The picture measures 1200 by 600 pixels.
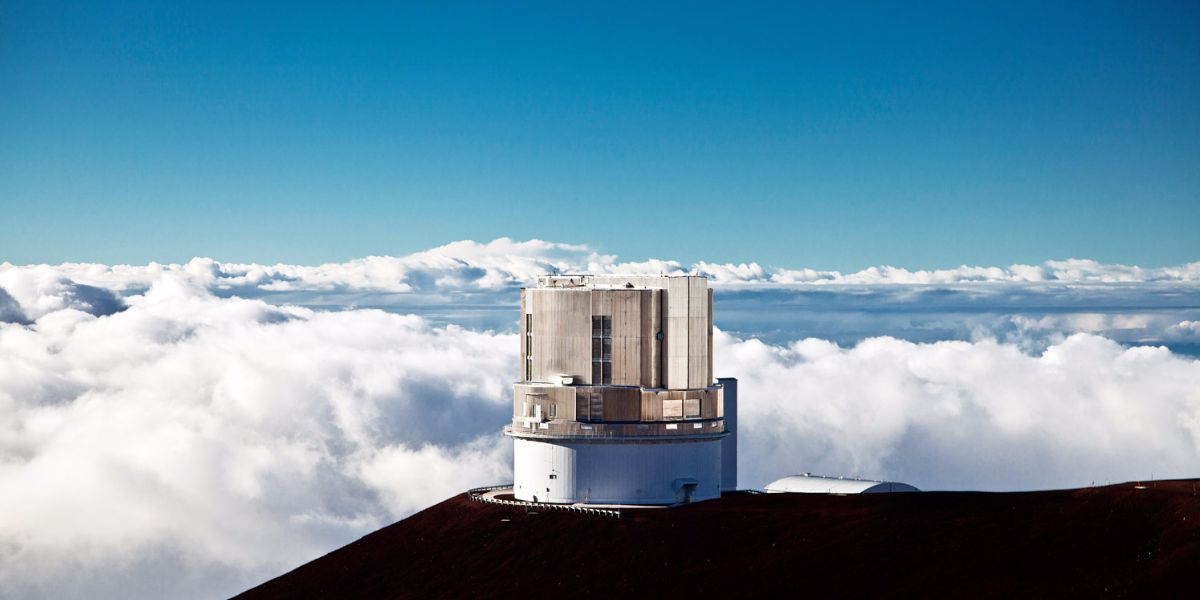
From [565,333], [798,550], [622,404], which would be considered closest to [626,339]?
[565,333]

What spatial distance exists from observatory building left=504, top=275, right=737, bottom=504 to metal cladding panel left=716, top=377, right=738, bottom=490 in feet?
13.0

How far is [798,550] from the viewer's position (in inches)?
2210

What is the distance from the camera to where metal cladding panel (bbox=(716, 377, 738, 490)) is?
7300cm

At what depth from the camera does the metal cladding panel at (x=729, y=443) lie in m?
73.0

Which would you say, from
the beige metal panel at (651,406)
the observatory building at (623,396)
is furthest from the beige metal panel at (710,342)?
the beige metal panel at (651,406)

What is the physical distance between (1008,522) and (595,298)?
73.4 ft

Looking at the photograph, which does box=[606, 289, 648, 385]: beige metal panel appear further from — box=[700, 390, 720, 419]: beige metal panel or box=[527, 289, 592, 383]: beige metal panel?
box=[700, 390, 720, 419]: beige metal panel

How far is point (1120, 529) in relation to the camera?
2019 inches

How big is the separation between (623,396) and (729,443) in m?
8.81

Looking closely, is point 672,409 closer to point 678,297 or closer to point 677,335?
point 677,335

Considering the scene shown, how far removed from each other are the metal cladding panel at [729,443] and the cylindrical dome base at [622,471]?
492cm

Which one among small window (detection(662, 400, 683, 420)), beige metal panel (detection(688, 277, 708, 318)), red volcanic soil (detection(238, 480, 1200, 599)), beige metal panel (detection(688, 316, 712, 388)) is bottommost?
red volcanic soil (detection(238, 480, 1200, 599))

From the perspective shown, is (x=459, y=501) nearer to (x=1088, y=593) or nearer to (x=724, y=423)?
(x=724, y=423)

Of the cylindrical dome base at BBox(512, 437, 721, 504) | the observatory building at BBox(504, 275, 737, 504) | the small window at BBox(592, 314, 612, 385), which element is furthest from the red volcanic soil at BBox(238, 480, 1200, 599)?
the small window at BBox(592, 314, 612, 385)
